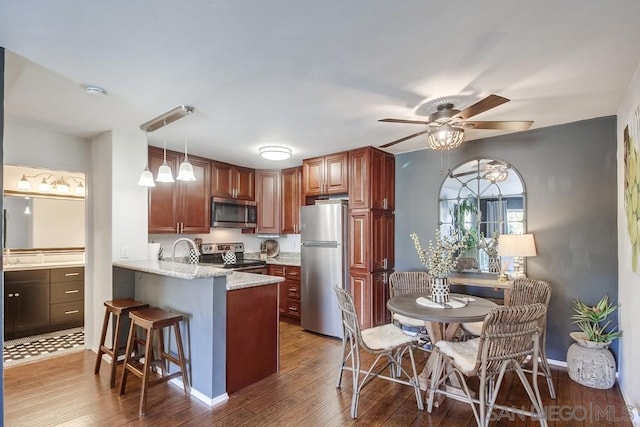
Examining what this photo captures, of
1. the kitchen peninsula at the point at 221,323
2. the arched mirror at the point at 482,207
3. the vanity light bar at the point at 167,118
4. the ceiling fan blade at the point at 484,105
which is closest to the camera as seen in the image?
the ceiling fan blade at the point at 484,105

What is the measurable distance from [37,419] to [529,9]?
3767mm

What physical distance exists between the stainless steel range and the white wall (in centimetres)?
392

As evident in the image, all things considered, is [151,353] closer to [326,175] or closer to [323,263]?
[323,263]

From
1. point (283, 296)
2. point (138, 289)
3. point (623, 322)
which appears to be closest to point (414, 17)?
point (623, 322)

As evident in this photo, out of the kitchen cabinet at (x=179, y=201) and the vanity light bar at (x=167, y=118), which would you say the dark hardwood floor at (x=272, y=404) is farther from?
the vanity light bar at (x=167, y=118)

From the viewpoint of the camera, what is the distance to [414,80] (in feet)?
6.92

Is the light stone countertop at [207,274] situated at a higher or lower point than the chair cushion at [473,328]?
higher

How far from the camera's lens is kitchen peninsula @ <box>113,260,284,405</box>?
2.44m

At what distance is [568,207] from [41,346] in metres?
5.72

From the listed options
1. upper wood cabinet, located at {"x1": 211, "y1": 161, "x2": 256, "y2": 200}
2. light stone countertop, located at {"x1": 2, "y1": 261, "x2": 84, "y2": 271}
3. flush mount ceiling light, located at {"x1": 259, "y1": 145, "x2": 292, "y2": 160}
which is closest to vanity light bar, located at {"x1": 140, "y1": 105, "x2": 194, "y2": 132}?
flush mount ceiling light, located at {"x1": 259, "y1": 145, "x2": 292, "y2": 160}

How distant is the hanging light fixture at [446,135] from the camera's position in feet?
7.54

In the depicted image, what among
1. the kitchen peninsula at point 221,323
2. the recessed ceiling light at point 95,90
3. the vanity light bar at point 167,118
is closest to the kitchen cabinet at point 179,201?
the vanity light bar at point 167,118

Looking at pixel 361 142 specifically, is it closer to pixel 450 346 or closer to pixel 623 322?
pixel 450 346

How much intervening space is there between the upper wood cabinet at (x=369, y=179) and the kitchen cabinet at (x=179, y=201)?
2.00 metres
